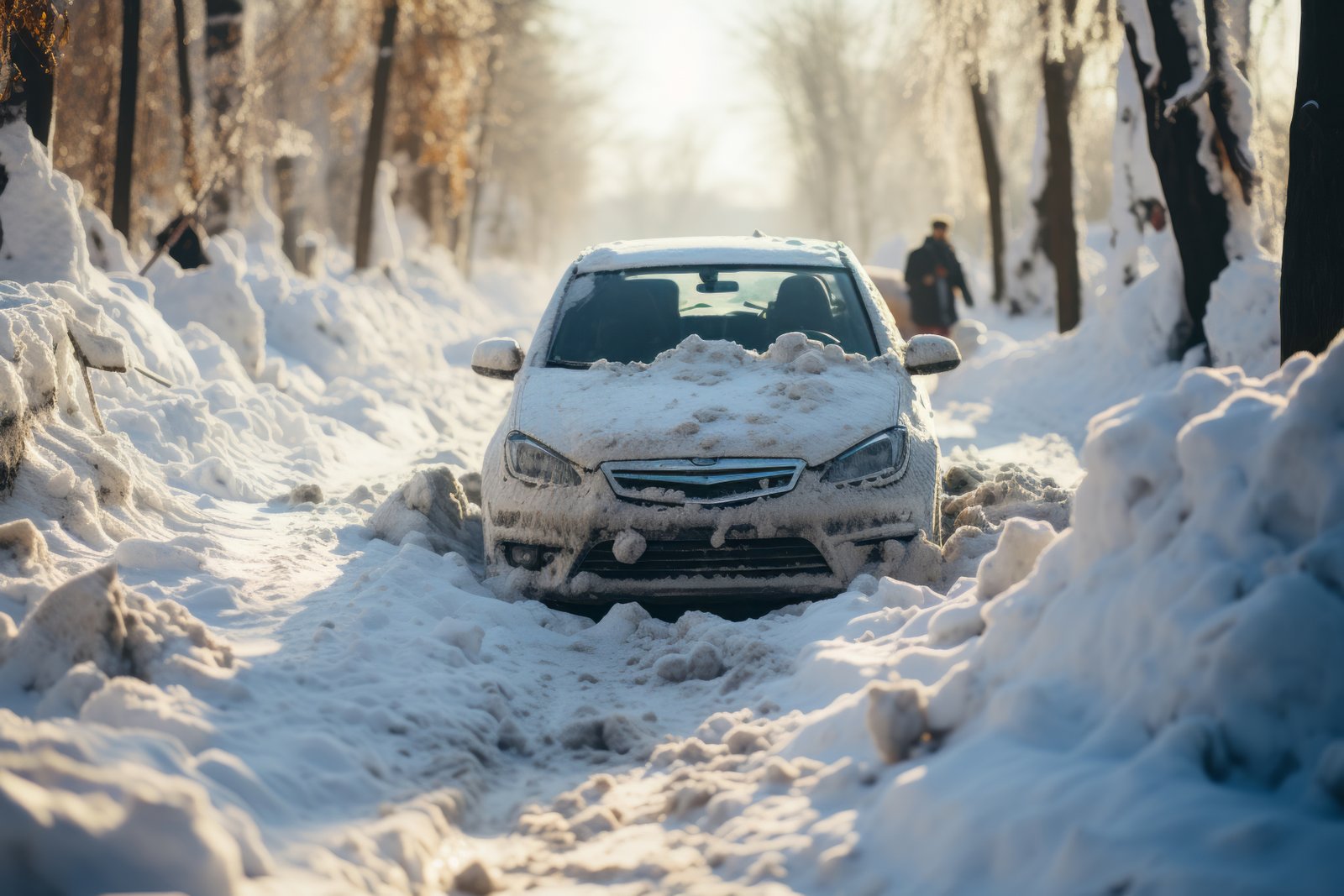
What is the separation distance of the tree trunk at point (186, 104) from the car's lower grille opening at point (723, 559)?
1029 cm

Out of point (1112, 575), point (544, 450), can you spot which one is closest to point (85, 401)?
point (544, 450)

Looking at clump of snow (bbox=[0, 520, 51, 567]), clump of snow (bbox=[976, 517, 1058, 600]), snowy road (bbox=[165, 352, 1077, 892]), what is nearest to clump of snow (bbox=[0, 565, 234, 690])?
snowy road (bbox=[165, 352, 1077, 892])

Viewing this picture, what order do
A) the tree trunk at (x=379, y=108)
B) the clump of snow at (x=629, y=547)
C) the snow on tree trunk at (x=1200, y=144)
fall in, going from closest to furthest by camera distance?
the clump of snow at (x=629, y=547) < the snow on tree trunk at (x=1200, y=144) < the tree trunk at (x=379, y=108)

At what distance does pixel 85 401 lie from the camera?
665 cm

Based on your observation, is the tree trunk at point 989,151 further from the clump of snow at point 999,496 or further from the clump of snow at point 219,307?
the clump of snow at point 999,496

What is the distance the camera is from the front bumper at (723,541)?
5.07 meters

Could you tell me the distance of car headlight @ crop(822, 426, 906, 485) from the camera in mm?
5199

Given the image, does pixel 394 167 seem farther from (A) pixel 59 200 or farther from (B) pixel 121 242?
(A) pixel 59 200

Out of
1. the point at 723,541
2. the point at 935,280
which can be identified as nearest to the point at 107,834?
the point at 723,541

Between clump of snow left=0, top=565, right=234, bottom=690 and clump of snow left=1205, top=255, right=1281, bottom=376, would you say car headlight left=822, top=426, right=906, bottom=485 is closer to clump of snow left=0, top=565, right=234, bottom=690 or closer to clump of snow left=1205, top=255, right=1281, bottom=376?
clump of snow left=0, top=565, right=234, bottom=690

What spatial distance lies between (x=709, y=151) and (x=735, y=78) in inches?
2345

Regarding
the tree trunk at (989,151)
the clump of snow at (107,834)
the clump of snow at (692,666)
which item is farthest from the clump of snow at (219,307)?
the tree trunk at (989,151)

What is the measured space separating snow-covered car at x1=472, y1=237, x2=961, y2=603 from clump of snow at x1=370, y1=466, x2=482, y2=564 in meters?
0.72

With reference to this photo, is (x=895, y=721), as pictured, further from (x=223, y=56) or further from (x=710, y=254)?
(x=223, y=56)
